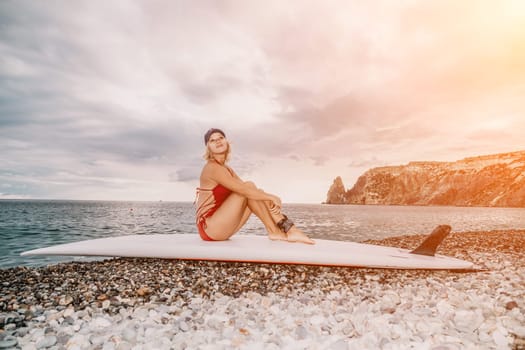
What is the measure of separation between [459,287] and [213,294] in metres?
3.80

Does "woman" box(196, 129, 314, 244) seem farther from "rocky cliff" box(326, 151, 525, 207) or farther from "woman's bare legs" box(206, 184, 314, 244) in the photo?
"rocky cliff" box(326, 151, 525, 207)

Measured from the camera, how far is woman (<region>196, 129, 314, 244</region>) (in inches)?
250

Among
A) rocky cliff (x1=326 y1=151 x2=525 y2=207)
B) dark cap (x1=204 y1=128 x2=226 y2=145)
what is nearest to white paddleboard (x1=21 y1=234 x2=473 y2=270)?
dark cap (x1=204 y1=128 x2=226 y2=145)

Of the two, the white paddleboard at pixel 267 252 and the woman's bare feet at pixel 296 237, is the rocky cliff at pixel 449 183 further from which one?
the woman's bare feet at pixel 296 237

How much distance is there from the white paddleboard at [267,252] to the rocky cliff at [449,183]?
120 meters

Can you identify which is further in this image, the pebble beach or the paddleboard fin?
the paddleboard fin

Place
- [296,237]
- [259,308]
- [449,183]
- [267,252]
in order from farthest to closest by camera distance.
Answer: [449,183], [296,237], [267,252], [259,308]

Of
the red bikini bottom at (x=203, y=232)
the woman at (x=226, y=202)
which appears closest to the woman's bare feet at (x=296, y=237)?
the woman at (x=226, y=202)

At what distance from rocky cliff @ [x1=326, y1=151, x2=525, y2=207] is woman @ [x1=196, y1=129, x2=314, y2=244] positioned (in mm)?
121271

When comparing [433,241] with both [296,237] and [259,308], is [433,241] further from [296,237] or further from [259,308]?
[259,308]

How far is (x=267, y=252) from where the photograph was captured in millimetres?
6199

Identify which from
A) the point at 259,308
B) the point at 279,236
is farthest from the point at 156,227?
the point at 259,308

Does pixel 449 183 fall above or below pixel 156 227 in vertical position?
above

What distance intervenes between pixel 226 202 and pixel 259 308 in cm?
265
